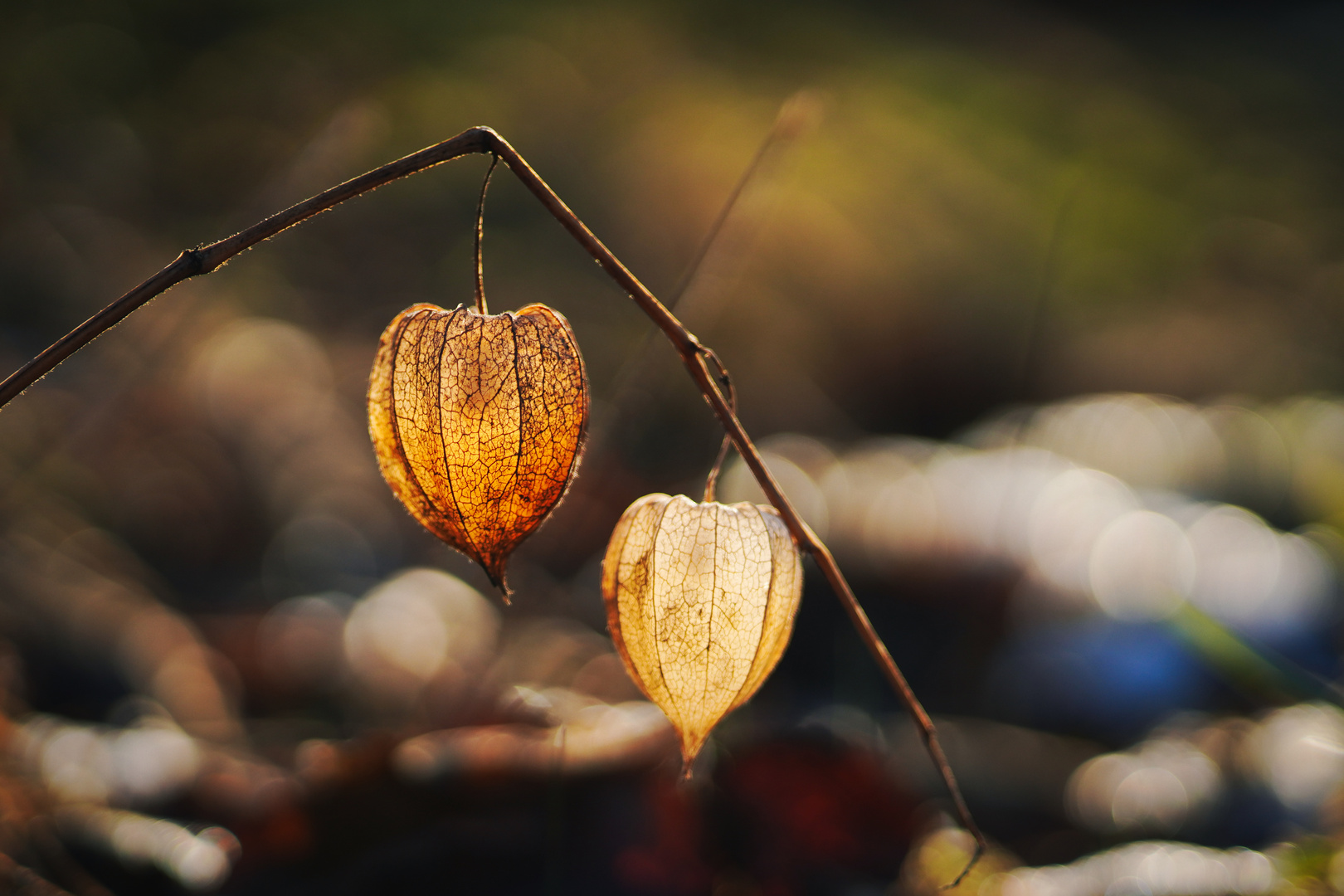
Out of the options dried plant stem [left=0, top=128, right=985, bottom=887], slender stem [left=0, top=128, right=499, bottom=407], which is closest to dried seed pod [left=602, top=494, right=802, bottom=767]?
dried plant stem [left=0, top=128, right=985, bottom=887]

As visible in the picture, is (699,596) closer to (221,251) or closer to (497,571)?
(497,571)

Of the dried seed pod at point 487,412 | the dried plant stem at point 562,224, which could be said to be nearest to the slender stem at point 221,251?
the dried plant stem at point 562,224

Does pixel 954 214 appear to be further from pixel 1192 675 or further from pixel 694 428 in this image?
pixel 1192 675

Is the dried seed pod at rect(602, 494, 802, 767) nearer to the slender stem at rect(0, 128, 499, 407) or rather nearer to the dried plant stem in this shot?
the dried plant stem

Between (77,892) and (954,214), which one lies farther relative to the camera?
(954,214)

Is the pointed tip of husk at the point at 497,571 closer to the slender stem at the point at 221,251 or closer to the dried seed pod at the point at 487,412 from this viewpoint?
the dried seed pod at the point at 487,412

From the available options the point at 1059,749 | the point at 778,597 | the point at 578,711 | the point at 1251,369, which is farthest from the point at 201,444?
the point at 1251,369
